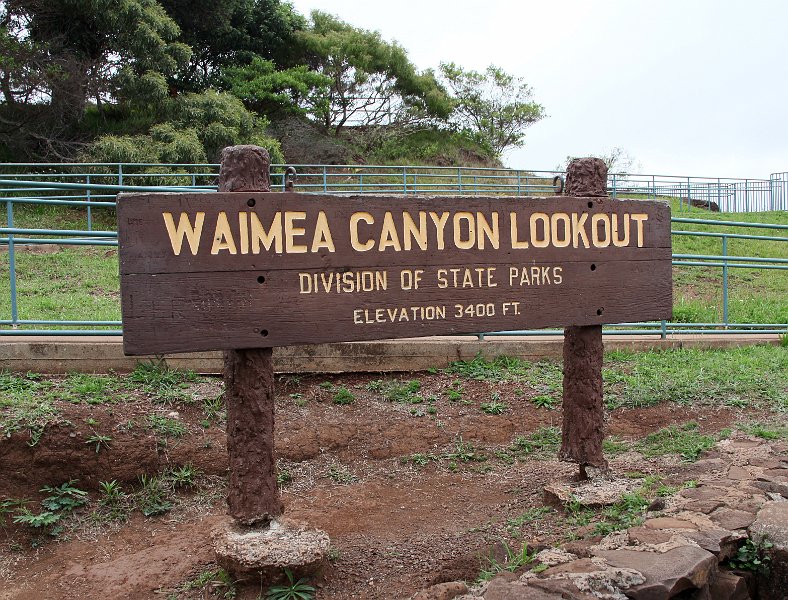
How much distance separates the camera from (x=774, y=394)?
565 centimetres

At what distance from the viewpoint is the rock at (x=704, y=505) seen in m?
3.46

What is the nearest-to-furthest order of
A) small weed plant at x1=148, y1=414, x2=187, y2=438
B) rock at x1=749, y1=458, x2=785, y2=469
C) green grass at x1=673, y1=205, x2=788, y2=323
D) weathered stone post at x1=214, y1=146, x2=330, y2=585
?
weathered stone post at x1=214, y1=146, x2=330, y2=585
rock at x1=749, y1=458, x2=785, y2=469
small weed plant at x1=148, y1=414, x2=187, y2=438
green grass at x1=673, y1=205, x2=788, y2=323

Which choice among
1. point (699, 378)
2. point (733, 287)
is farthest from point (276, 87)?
point (699, 378)

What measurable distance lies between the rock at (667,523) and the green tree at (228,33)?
19.6 m

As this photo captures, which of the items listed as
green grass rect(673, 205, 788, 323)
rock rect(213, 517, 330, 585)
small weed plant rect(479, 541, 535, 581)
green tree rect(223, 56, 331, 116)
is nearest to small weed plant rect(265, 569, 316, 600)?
rock rect(213, 517, 330, 585)

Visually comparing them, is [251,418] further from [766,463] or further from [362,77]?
[362,77]

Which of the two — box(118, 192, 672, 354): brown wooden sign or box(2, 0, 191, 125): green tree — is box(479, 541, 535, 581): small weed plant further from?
box(2, 0, 191, 125): green tree

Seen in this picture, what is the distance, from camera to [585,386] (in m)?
4.26

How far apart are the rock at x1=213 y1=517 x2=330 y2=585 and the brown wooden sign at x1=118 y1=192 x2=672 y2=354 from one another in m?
0.94

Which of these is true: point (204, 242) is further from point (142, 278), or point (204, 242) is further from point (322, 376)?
point (322, 376)

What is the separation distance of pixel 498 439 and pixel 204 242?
314 centimetres

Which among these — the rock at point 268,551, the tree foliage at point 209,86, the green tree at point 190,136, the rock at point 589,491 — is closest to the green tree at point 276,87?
the tree foliage at point 209,86

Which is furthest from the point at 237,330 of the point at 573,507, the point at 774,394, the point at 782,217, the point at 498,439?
the point at 782,217

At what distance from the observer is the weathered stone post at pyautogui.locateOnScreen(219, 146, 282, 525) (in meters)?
3.47
